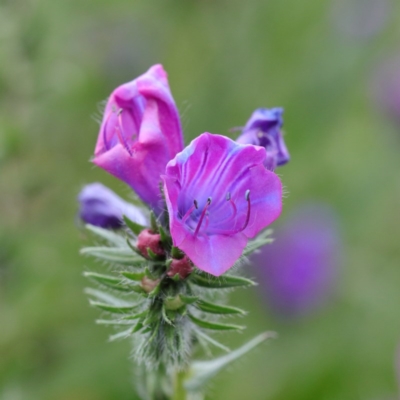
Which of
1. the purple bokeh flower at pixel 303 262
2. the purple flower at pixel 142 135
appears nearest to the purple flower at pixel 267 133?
the purple flower at pixel 142 135

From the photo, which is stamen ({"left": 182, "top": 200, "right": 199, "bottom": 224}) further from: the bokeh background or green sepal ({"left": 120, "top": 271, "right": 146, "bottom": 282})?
the bokeh background

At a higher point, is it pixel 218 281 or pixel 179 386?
pixel 218 281

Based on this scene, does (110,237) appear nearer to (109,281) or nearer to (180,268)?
(109,281)

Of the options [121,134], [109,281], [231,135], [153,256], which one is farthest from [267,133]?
[231,135]

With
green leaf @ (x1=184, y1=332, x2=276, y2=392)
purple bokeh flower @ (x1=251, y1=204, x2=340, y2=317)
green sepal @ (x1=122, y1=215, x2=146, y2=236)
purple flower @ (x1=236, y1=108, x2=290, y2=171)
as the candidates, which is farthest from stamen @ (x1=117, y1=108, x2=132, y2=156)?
purple bokeh flower @ (x1=251, y1=204, x2=340, y2=317)

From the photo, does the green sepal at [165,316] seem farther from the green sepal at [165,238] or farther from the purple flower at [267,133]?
the purple flower at [267,133]

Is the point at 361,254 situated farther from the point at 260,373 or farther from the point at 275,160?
the point at 275,160
